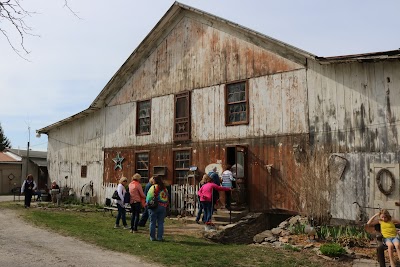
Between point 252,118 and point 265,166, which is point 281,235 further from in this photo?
point 252,118

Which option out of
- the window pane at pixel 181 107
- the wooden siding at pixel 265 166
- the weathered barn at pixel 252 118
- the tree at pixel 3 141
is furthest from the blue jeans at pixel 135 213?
the tree at pixel 3 141

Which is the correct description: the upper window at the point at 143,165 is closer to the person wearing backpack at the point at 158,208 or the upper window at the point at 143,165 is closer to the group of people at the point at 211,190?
the group of people at the point at 211,190

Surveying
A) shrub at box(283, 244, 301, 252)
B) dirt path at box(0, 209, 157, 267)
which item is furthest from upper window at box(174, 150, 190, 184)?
shrub at box(283, 244, 301, 252)

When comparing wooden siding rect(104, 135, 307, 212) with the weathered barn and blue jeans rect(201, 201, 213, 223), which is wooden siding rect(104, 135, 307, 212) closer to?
the weathered barn

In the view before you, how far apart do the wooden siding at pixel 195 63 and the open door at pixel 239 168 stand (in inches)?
118

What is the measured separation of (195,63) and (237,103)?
3.18 m

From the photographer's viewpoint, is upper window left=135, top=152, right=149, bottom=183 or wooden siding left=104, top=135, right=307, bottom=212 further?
upper window left=135, top=152, right=149, bottom=183

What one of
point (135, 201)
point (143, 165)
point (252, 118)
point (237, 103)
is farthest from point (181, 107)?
point (135, 201)

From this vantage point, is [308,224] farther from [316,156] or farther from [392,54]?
[392,54]

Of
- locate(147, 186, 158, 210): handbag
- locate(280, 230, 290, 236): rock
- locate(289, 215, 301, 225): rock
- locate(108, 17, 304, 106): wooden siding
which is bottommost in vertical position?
locate(280, 230, 290, 236): rock

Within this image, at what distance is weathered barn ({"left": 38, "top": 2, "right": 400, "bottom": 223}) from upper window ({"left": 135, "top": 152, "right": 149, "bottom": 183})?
2.1 inches

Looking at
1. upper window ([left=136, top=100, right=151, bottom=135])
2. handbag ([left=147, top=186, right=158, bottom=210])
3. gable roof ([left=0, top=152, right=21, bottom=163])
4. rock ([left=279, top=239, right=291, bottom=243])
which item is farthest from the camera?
gable roof ([left=0, top=152, right=21, bottom=163])

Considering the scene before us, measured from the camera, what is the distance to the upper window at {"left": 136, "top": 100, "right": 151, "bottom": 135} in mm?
19703

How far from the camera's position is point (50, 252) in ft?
29.1
